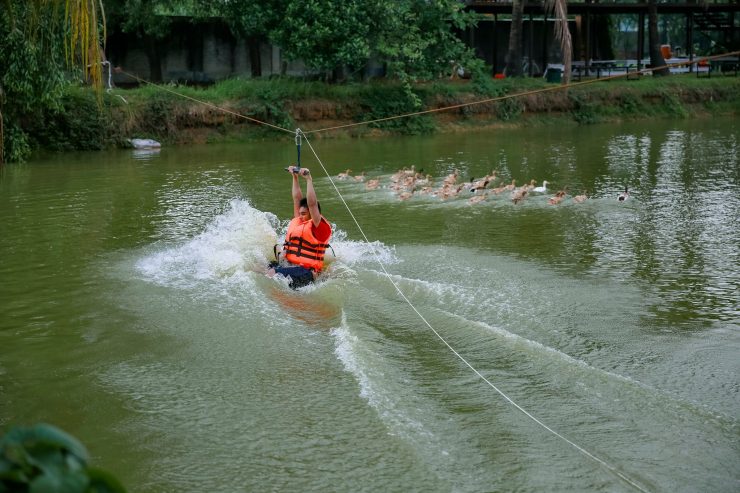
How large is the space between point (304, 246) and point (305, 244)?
3 cm

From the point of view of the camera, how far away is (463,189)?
17.4 meters

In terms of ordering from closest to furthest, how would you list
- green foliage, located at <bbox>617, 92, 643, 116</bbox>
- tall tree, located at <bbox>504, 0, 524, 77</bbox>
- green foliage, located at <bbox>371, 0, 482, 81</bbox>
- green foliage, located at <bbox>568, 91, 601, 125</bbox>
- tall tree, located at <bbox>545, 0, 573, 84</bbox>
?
green foliage, located at <bbox>371, 0, 482, 81</bbox> → tall tree, located at <bbox>545, 0, 573, 84</bbox> → tall tree, located at <bbox>504, 0, 524, 77</bbox> → green foliage, located at <bbox>568, 91, 601, 125</bbox> → green foliage, located at <bbox>617, 92, 643, 116</bbox>

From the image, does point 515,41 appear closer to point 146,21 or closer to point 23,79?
point 146,21

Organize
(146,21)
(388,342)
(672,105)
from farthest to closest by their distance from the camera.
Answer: (672,105), (146,21), (388,342)

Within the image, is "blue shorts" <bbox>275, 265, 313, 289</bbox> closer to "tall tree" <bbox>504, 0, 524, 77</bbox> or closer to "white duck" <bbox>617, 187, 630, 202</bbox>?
"white duck" <bbox>617, 187, 630, 202</bbox>

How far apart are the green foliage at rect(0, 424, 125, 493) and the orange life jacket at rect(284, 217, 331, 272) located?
8807 millimetres

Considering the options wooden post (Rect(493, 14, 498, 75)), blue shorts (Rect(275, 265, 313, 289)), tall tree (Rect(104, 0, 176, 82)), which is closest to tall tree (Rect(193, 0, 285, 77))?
tall tree (Rect(104, 0, 176, 82))

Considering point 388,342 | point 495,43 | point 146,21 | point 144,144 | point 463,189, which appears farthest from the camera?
point 495,43

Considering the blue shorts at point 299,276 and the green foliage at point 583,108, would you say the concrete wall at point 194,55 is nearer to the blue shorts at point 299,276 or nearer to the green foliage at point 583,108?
the green foliage at point 583,108

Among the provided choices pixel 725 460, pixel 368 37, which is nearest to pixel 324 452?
pixel 725 460

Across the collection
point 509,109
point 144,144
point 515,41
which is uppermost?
point 515,41

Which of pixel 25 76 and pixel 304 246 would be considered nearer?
pixel 304 246

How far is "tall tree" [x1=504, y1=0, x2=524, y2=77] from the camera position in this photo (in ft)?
109

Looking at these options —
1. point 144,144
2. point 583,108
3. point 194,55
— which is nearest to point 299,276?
point 144,144
